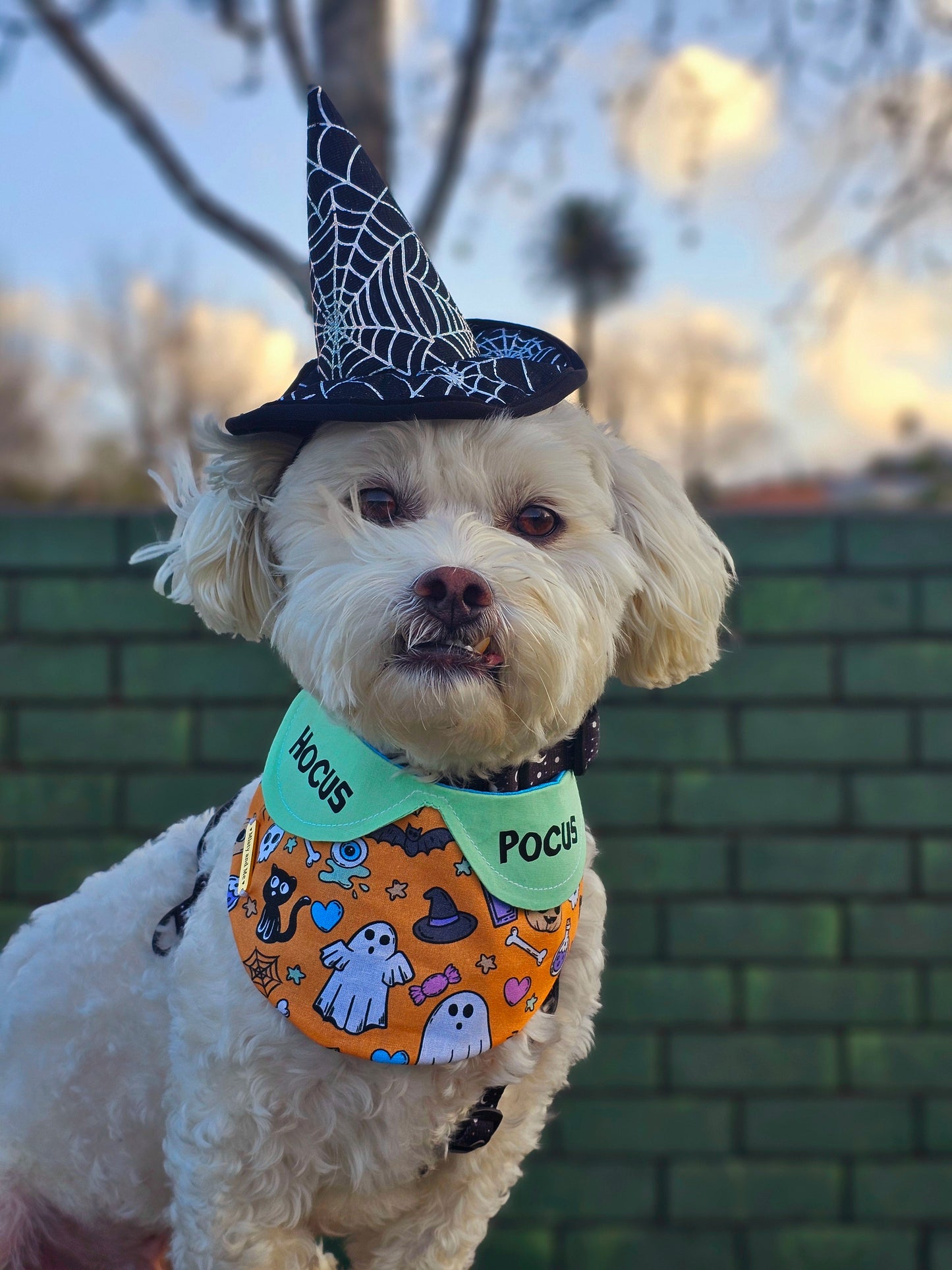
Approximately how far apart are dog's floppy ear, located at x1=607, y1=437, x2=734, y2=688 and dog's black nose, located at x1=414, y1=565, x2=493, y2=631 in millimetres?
373

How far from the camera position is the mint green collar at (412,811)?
1.36 meters

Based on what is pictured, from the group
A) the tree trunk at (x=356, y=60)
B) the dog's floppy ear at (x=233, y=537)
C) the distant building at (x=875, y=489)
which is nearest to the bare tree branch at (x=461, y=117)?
the tree trunk at (x=356, y=60)

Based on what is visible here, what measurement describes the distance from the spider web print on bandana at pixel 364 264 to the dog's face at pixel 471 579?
3.6 inches

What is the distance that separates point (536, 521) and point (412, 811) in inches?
15.7

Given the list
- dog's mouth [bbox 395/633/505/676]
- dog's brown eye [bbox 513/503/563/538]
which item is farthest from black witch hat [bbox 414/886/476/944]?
dog's brown eye [bbox 513/503/563/538]

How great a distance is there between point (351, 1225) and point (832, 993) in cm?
168

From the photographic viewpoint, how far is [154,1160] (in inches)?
62.4

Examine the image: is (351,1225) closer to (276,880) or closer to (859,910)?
(276,880)

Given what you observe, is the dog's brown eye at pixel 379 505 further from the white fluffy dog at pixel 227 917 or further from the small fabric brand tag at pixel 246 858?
the small fabric brand tag at pixel 246 858

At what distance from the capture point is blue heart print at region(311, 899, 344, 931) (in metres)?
1.36

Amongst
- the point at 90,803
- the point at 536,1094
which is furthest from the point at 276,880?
the point at 90,803

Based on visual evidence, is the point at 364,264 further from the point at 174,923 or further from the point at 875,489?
the point at 875,489

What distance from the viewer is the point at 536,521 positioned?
134 centimetres

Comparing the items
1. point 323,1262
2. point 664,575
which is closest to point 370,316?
point 664,575
